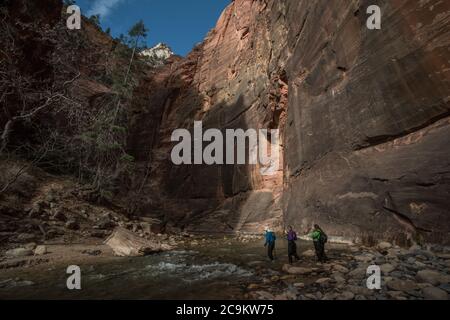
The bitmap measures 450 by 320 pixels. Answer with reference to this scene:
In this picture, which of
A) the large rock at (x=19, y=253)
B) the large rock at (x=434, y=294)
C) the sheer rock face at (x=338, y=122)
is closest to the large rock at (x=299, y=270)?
the large rock at (x=434, y=294)

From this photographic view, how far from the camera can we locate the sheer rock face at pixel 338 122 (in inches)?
428

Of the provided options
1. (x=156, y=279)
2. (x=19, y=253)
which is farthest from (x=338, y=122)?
(x=19, y=253)

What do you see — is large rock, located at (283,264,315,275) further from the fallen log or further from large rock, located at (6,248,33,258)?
large rock, located at (6,248,33,258)

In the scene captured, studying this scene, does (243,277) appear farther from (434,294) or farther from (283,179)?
(283,179)

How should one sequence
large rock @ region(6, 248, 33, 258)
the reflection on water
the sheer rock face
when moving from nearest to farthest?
the reflection on water → the sheer rock face → large rock @ region(6, 248, 33, 258)

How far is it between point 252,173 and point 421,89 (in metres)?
18.0

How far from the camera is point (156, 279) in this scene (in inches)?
374

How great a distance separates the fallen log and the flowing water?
1.15 m

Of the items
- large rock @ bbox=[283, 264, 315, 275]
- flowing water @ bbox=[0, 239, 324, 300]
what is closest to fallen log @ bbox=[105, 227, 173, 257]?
flowing water @ bbox=[0, 239, 324, 300]

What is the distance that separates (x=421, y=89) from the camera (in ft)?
37.6

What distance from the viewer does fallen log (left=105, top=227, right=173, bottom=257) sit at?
14633 millimetres

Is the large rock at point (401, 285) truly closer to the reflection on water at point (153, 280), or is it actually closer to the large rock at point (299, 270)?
the large rock at point (299, 270)
